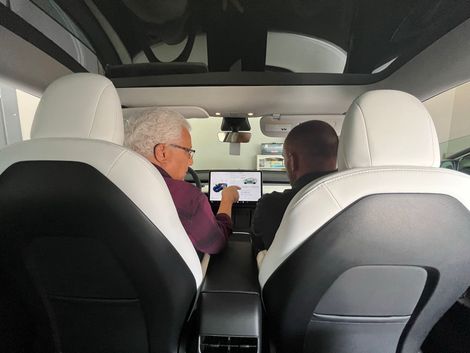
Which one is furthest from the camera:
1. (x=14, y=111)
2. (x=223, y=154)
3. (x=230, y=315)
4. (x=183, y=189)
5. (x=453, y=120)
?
(x=223, y=154)

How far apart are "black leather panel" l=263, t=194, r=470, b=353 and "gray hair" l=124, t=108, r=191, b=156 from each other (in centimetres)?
66

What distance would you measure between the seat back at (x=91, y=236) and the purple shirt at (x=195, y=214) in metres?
0.17

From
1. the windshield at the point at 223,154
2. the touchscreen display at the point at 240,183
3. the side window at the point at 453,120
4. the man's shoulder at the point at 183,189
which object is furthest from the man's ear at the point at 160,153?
the windshield at the point at 223,154

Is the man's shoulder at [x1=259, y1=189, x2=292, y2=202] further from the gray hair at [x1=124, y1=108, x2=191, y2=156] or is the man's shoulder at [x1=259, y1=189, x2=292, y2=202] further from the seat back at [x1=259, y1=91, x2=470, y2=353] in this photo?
the gray hair at [x1=124, y1=108, x2=191, y2=156]

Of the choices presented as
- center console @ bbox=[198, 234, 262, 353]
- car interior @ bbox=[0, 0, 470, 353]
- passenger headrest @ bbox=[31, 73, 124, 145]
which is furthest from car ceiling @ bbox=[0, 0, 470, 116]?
center console @ bbox=[198, 234, 262, 353]

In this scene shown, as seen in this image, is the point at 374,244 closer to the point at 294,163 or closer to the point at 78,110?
the point at 294,163

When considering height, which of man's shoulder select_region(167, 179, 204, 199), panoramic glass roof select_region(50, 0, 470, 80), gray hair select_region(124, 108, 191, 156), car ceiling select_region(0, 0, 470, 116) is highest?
panoramic glass roof select_region(50, 0, 470, 80)

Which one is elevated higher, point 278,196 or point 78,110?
point 78,110

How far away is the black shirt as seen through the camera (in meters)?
1.11

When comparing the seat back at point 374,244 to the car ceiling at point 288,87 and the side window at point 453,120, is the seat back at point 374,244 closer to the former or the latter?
the car ceiling at point 288,87

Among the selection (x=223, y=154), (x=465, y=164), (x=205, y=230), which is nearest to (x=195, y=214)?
(x=205, y=230)

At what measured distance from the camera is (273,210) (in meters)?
1.14

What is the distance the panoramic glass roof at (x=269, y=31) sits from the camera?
65.3 inches

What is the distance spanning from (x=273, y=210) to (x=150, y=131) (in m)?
0.60
